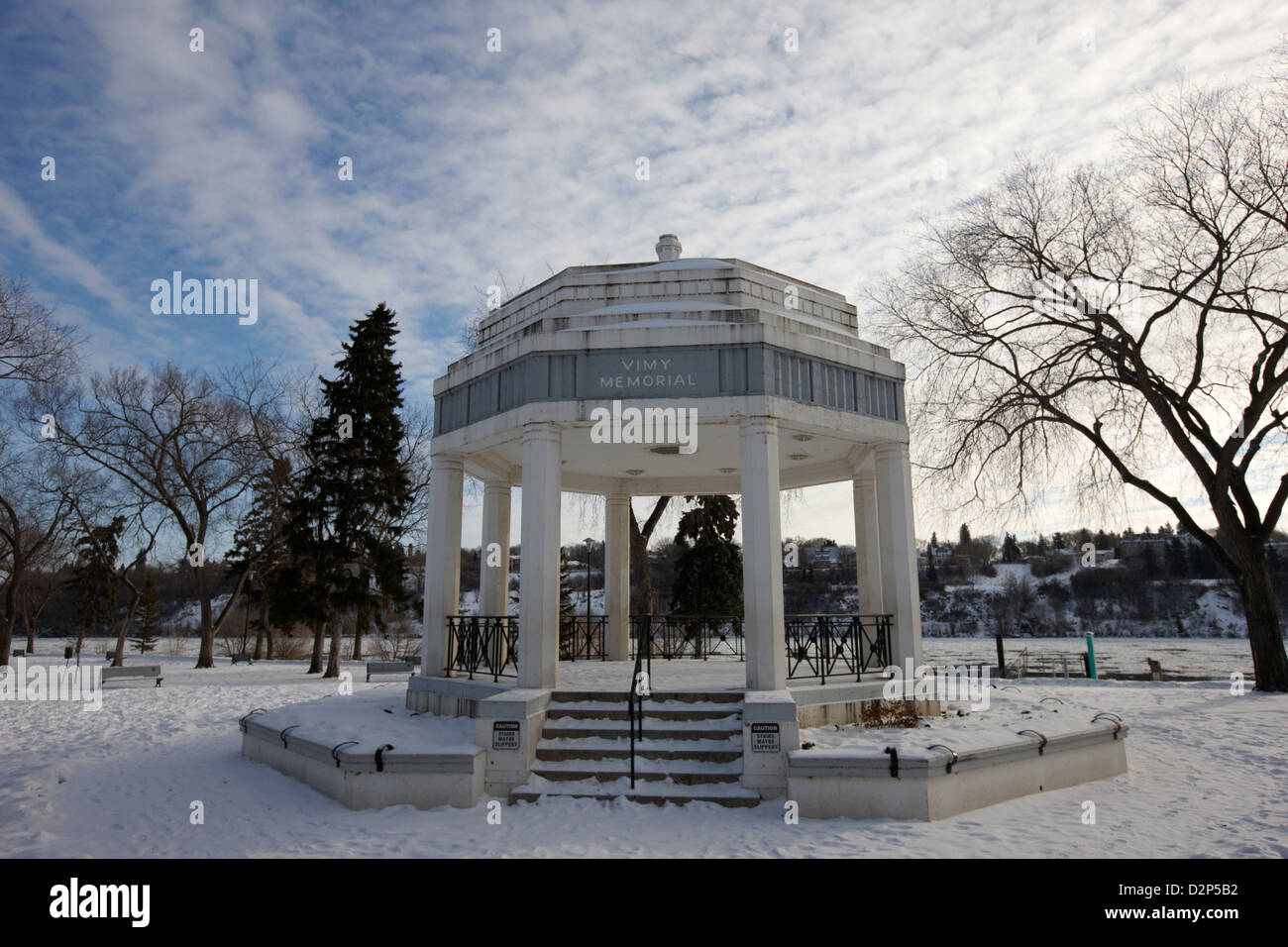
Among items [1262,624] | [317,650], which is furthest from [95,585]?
[1262,624]

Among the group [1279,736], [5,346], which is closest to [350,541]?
[5,346]

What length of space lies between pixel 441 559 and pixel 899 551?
290 inches

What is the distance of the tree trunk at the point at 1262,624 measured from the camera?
17.1 metres

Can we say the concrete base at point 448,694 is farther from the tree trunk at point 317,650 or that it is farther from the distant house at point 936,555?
the distant house at point 936,555

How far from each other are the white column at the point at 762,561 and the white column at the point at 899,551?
2531mm

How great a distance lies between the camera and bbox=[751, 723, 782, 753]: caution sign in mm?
8188

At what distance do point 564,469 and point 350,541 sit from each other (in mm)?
16896

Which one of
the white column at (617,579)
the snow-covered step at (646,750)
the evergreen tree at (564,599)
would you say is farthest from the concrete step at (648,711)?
the evergreen tree at (564,599)

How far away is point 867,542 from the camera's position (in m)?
14.3

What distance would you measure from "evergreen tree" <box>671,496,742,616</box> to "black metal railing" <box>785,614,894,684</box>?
22689 millimetres

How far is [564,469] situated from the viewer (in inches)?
636

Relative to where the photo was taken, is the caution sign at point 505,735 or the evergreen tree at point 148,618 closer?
the caution sign at point 505,735

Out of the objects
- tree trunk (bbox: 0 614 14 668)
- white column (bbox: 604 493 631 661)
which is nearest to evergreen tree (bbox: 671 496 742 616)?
white column (bbox: 604 493 631 661)
